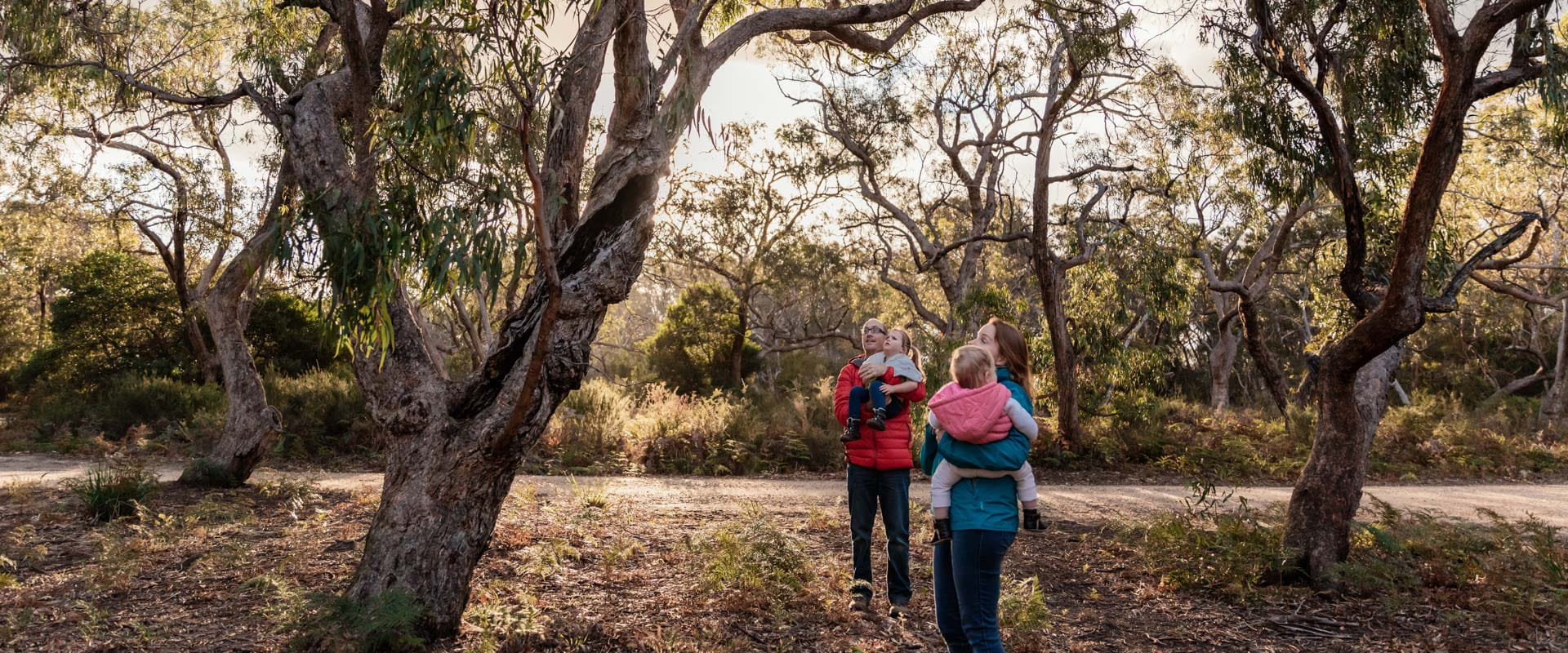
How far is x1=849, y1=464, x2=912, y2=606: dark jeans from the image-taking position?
5156 mm

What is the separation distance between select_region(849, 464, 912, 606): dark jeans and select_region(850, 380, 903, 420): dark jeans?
1.12 ft

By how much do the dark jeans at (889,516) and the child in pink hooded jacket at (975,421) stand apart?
4.63 feet

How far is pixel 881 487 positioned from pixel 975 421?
5.66 ft

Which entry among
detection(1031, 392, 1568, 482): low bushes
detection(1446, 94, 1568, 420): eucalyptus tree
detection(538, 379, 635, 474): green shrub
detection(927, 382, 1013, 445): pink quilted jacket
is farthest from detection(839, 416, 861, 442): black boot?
detection(1446, 94, 1568, 420): eucalyptus tree

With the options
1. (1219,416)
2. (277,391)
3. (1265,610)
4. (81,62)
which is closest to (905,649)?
(1265,610)

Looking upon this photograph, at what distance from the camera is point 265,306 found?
18.1 meters

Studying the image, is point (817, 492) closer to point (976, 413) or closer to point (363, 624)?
point (363, 624)

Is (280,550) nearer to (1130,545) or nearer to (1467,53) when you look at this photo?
(1130,545)

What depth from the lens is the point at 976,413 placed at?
361cm

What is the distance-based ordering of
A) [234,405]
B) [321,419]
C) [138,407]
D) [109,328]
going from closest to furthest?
[234,405], [321,419], [138,407], [109,328]

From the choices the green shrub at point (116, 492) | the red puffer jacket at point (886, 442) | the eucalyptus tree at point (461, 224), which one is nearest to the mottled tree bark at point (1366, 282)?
the red puffer jacket at point (886, 442)

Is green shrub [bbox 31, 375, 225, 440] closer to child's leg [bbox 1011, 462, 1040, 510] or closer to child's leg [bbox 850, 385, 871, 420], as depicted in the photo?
child's leg [bbox 850, 385, 871, 420]

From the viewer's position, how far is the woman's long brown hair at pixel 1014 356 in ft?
12.9

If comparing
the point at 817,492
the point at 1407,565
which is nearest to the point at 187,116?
the point at 817,492
